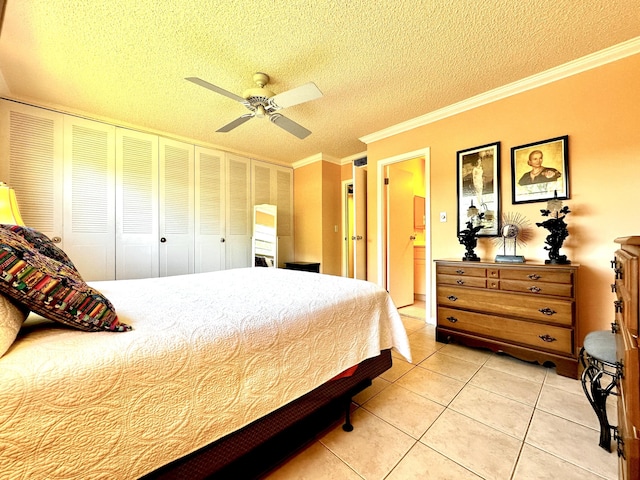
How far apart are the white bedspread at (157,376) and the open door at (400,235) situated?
251 centimetres

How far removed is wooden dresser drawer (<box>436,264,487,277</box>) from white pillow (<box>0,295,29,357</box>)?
2.82 metres

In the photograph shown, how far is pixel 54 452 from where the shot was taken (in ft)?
1.95

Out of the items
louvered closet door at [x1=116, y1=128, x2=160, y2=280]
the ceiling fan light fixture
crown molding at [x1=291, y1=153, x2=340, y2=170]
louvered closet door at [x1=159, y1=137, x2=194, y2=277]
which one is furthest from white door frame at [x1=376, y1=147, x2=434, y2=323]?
louvered closet door at [x1=116, y1=128, x2=160, y2=280]

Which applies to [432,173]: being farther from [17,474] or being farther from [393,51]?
[17,474]

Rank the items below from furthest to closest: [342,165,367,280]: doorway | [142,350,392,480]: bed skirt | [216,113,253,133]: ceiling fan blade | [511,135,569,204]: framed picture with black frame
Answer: [342,165,367,280]: doorway, [216,113,253,133]: ceiling fan blade, [511,135,569,204]: framed picture with black frame, [142,350,392,480]: bed skirt

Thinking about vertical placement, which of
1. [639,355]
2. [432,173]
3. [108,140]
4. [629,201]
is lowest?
[639,355]

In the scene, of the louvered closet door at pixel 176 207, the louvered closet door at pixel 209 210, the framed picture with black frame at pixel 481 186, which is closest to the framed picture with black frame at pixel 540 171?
the framed picture with black frame at pixel 481 186

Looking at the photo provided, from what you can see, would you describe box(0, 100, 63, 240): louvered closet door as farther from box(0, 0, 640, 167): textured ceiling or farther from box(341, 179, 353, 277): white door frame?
box(341, 179, 353, 277): white door frame

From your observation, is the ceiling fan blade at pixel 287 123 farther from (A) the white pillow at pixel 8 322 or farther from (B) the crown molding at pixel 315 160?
(A) the white pillow at pixel 8 322

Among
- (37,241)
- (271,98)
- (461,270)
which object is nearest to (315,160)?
(271,98)

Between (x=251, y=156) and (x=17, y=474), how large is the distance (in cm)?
452

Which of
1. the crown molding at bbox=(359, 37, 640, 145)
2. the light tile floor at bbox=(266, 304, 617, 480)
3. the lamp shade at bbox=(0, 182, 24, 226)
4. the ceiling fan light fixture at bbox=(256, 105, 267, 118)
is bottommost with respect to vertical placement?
the light tile floor at bbox=(266, 304, 617, 480)

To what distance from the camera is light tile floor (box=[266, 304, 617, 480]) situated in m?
1.17

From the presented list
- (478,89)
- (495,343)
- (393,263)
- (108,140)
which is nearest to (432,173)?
(478,89)
